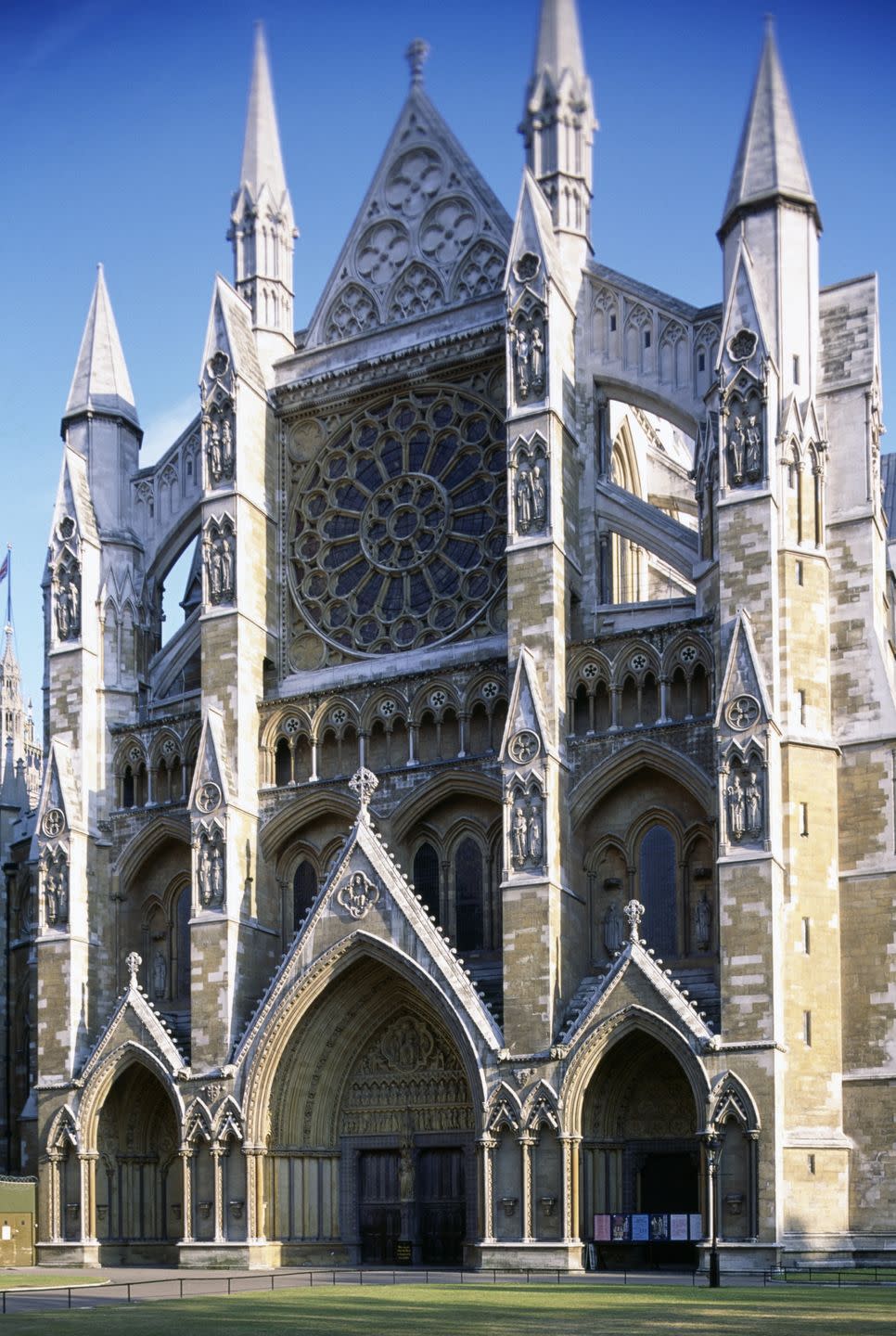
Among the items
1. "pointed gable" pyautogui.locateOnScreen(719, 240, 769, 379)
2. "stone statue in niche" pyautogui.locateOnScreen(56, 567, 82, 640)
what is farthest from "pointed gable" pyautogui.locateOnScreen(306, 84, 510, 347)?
"stone statue in niche" pyautogui.locateOnScreen(56, 567, 82, 640)

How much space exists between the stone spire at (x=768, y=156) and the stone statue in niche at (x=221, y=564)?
505 inches

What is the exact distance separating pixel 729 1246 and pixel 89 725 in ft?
63.6

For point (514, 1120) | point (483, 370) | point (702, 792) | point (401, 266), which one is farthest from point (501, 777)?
point (401, 266)

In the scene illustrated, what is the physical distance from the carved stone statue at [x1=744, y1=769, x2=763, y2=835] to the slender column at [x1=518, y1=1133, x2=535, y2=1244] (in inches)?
287

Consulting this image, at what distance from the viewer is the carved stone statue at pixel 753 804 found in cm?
3431

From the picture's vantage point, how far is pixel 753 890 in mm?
34000

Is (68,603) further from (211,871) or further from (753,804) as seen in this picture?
(753,804)

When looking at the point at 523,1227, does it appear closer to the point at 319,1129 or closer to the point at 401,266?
the point at 319,1129

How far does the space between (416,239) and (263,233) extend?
13.4 ft

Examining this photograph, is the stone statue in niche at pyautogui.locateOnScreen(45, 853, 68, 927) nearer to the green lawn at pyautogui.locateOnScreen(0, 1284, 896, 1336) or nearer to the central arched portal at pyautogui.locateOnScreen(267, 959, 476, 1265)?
the central arched portal at pyautogui.locateOnScreen(267, 959, 476, 1265)

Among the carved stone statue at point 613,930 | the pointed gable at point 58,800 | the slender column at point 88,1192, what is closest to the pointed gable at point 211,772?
the pointed gable at point 58,800

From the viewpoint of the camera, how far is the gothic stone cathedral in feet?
115

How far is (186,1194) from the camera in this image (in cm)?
3912

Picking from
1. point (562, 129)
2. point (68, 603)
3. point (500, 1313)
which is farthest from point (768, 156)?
point (500, 1313)
